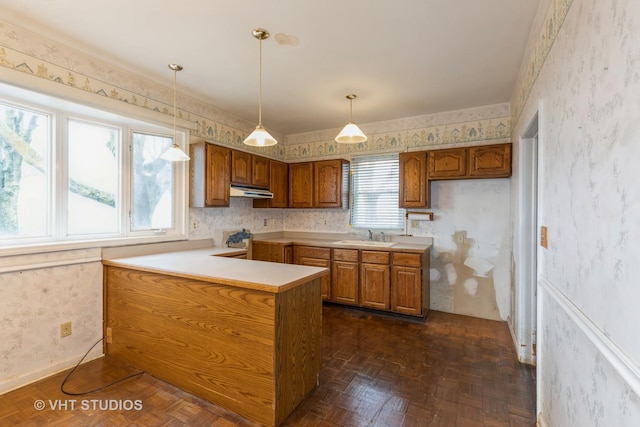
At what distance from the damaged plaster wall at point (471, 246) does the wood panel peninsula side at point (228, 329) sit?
2404mm

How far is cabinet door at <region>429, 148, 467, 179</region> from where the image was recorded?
11.9 feet

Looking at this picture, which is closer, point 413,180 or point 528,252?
point 528,252

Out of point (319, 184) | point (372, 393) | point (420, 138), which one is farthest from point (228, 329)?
point (420, 138)

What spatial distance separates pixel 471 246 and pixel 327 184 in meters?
2.13

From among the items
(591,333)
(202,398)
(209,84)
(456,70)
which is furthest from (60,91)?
(591,333)

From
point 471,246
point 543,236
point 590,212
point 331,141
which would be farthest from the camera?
point 331,141

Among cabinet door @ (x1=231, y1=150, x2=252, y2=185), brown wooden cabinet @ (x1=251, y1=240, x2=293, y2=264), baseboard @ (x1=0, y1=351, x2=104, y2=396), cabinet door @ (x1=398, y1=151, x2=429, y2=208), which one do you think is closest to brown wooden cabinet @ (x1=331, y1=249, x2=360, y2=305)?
brown wooden cabinet @ (x1=251, y1=240, x2=293, y2=264)

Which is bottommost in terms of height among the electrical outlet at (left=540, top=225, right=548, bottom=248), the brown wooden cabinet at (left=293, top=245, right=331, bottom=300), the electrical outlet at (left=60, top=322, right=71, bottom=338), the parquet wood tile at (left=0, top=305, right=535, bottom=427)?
the parquet wood tile at (left=0, top=305, right=535, bottom=427)

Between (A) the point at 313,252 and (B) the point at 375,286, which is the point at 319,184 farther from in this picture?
(B) the point at 375,286

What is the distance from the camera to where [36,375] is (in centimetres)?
234

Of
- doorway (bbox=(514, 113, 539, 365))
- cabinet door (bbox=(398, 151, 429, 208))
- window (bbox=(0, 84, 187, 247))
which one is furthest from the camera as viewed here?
cabinet door (bbox=(398, 151, 429, 208))

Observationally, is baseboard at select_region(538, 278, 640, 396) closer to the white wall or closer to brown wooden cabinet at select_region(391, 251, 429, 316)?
the white wall

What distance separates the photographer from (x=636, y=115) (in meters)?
0.82

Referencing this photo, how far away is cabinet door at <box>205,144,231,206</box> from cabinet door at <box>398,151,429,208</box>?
2272mm
